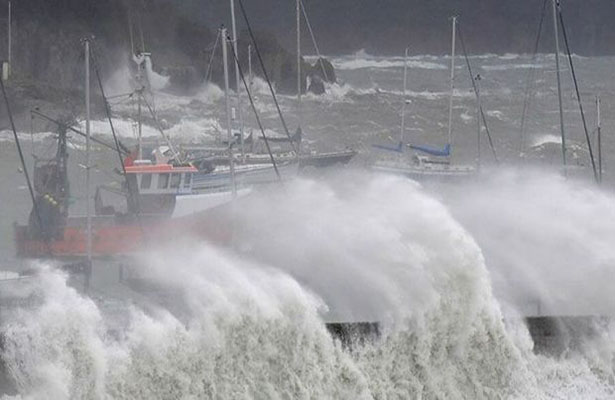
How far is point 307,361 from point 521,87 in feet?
163

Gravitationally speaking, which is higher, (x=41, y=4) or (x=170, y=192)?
(x=41, y=4)

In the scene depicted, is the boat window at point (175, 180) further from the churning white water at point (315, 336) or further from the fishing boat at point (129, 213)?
the churning white water at point (315, 336)

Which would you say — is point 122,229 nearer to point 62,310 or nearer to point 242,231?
point 242,231

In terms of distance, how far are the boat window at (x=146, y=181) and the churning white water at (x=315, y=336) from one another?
825 centimetres

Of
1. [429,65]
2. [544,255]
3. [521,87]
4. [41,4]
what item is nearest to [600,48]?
[429,65]

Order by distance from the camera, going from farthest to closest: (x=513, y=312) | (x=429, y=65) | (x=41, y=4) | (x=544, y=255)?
1. (x=429, y=65)
2. (x=41, y=4)
3. (x=544, y=255)
4. (x=513, y=312)

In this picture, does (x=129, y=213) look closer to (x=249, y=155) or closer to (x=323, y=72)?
(x=249, y=155)

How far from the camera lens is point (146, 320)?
980 centimetres

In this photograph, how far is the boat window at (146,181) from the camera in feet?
68.5

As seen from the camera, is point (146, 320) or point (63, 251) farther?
point (63, 251)

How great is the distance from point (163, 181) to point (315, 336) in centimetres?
1123

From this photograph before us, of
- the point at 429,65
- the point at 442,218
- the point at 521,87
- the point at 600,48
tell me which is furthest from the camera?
the point at 600,48

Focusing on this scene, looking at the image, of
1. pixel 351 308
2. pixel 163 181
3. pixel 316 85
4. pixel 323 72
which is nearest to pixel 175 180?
pixel 163 181

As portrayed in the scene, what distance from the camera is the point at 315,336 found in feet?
33.4
